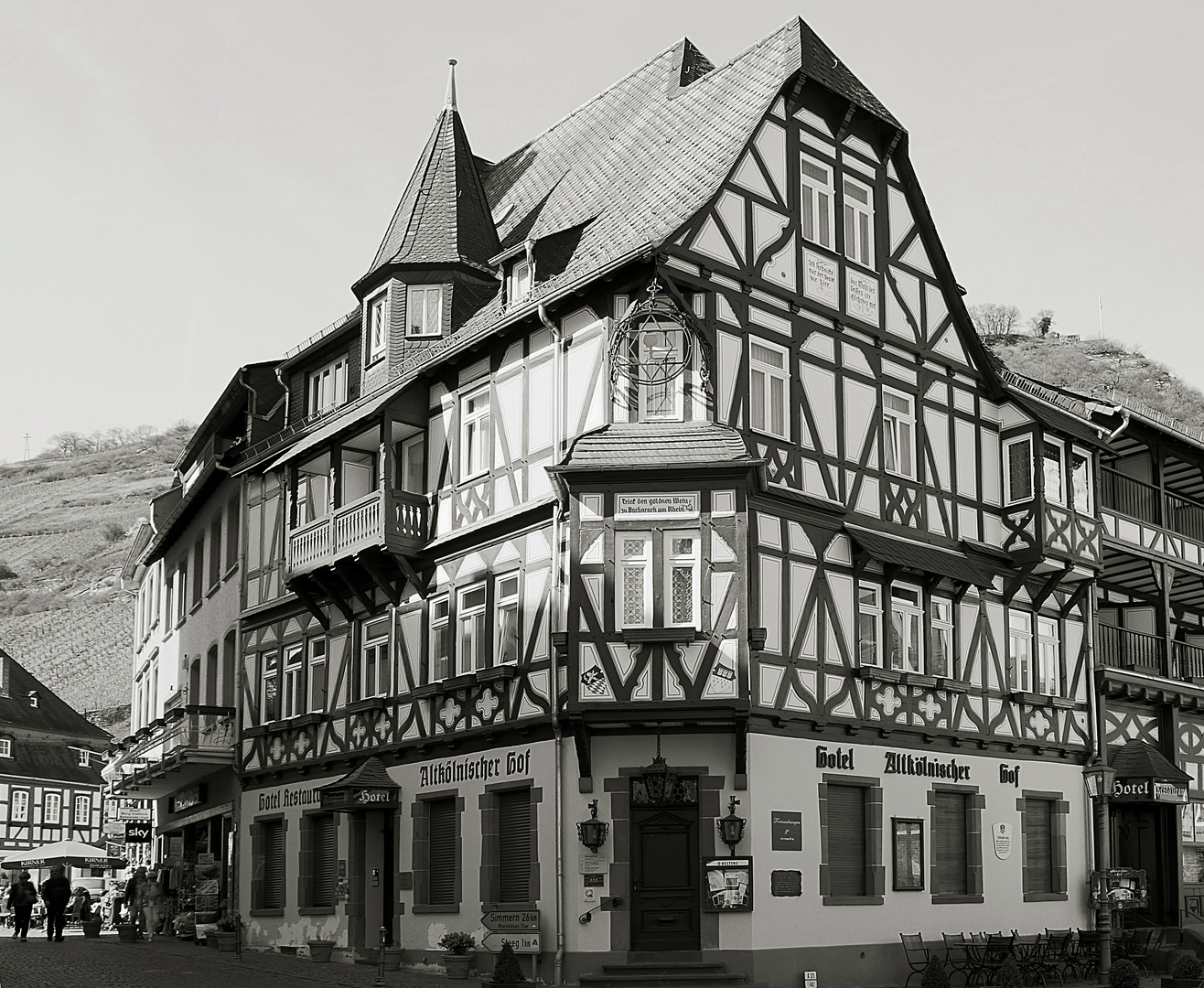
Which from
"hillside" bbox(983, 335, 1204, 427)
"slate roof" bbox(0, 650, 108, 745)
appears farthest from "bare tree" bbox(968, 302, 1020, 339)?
"slate roof" bbox(0, 650, 108, 745)

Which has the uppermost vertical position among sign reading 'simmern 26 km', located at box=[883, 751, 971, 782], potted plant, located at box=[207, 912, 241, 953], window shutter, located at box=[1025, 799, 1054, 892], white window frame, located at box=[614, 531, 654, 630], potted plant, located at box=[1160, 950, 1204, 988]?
white window frame, located at box=[614, 531, 654, 630]

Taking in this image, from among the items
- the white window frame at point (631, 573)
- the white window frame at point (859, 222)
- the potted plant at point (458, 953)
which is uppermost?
the white window frame at point (859, 222)

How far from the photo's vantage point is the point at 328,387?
34469 millimetres

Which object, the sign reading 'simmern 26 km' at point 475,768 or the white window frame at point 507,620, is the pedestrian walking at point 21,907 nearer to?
the sign reading 'simmern 26 km' at point 475,768

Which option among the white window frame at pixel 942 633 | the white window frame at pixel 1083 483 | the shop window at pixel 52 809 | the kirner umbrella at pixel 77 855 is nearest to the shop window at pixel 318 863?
the white window frame at pixel 942 633

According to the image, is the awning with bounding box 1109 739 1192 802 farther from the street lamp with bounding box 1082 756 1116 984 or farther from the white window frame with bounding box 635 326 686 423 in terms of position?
the white window frame with bounding box 635 326 686 423

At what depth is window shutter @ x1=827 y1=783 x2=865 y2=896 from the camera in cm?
2538

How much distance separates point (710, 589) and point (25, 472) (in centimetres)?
17818

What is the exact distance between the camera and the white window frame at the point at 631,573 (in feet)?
77.5

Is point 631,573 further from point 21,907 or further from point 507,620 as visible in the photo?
point 21,907

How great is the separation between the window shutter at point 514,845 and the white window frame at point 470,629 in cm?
228

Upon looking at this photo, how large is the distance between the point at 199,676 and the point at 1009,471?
2024 cm

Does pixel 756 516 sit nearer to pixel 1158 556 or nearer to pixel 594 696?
pixel 594 696

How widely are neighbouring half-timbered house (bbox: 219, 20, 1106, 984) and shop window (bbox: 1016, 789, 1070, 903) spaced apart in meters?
0.08
